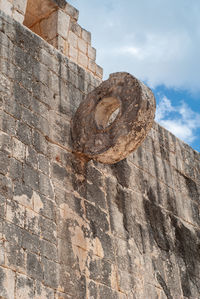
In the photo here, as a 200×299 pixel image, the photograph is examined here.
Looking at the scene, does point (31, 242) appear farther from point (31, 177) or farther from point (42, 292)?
point (31, 177)

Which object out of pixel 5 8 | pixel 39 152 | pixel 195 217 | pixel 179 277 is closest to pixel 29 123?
pixel 39 152

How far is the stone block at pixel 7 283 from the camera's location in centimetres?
482

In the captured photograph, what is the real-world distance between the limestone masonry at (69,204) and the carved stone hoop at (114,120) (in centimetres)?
17

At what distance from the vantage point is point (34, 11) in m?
8.68

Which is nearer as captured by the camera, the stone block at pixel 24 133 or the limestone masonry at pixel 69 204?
the limestone masonry at pixel 69 204

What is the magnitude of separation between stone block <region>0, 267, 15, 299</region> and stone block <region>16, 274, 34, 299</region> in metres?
0.05

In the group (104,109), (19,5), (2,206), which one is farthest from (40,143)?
(19,5)

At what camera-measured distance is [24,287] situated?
5.03 meters

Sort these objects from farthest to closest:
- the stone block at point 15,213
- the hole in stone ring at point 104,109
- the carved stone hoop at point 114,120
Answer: the hole in stone ring at point 104,109
the carved stone hoop at point 114,120
the stone block at point 15,213

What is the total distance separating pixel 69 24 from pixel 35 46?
6.79ft

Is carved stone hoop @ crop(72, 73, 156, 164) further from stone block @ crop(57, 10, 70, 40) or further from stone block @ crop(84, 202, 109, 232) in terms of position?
stone block @ crop(57, 10, 70, 40)

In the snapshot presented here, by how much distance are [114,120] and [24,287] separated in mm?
2076

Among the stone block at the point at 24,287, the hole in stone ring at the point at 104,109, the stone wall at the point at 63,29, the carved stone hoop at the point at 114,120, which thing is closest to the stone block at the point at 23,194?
the stone block at the point at 24,287

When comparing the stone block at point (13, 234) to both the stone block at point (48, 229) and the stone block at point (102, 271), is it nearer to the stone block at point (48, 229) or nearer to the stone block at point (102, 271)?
the stone block at point (48, 229)
